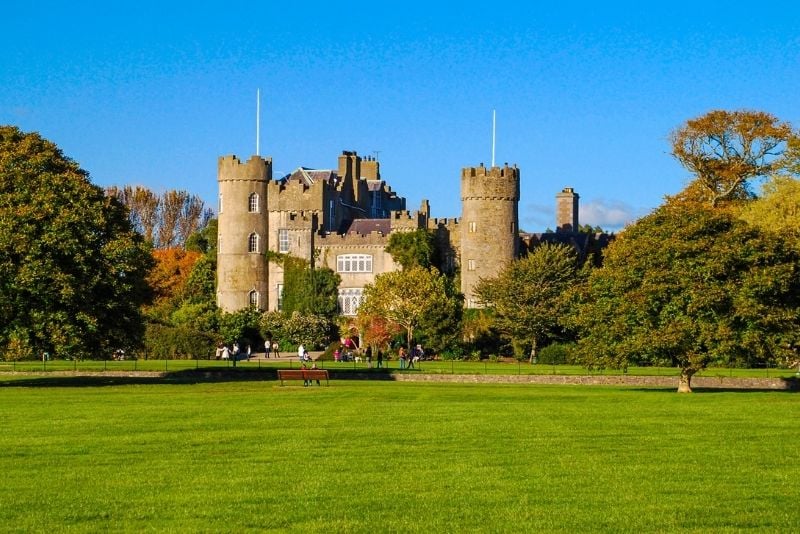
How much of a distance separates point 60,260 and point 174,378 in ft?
27.6

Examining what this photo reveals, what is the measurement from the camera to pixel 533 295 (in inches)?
2876

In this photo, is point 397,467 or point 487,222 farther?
point 487,222

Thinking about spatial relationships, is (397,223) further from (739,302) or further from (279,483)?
(279,483)

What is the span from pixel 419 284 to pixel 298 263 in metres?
10.9

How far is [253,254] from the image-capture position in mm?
86250

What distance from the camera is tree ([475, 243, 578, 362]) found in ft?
237

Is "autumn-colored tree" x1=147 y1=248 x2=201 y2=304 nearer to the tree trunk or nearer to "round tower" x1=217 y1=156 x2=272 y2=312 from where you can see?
"round tower" x1=217 y1=156 x2=272 y2=312

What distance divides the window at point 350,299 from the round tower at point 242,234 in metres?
4.73

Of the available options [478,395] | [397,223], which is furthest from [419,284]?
[478,395]

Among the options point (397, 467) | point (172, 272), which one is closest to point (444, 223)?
point (172, 272)

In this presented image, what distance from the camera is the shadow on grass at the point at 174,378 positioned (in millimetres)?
46719

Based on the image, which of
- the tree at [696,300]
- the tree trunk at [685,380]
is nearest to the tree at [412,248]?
the tree at [696,300]

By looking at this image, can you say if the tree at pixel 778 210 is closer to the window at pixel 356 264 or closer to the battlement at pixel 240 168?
the window at pixel 356 264

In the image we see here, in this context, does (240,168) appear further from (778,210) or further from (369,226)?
(778,210)
